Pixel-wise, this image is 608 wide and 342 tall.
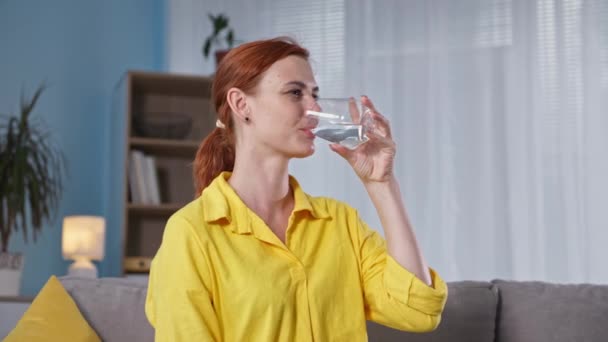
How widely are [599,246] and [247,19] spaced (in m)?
2.19

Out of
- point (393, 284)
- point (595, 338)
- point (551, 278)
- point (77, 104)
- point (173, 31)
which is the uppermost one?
point (173, 31)

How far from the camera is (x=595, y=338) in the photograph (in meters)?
2.22

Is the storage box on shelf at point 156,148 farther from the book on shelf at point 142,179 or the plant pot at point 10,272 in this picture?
the plant pot at point 10,272

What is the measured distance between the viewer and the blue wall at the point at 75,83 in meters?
4.22

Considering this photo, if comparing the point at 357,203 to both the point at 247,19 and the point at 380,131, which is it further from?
the point at 380,131

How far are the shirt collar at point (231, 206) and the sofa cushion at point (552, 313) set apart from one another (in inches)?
27.9

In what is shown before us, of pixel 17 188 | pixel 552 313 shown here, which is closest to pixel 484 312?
pixel 552 313

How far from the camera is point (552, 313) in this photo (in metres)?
2.25

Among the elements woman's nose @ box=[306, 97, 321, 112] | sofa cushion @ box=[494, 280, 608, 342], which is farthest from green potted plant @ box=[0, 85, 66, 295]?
woman's nose @ box=[306, 97, 321, 112]

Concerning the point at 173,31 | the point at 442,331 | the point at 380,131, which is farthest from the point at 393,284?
the point at 173,31

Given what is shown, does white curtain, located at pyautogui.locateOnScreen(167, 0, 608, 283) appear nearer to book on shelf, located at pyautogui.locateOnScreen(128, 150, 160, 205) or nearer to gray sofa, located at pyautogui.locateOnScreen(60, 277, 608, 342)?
book on shelf, located at pyautogui.locateOnScreen(128, 150, 160, 205)

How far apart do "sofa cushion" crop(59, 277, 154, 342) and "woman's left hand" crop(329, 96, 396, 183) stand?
2.34 ft

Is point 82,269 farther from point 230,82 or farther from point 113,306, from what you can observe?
point 230,82

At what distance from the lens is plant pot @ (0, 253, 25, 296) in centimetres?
351
